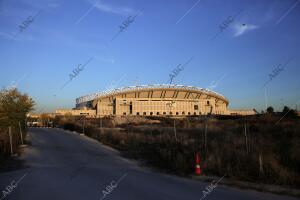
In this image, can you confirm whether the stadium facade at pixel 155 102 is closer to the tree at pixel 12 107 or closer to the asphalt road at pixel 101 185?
the tree at pixel 12 107

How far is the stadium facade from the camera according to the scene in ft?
406

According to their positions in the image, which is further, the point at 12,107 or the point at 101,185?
the point at 12,107

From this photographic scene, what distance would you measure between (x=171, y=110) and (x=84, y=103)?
43.0m

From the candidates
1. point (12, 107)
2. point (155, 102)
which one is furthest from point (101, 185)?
point (155, 102)

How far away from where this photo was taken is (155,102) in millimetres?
124562

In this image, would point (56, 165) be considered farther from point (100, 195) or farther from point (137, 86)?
point (137, 86)

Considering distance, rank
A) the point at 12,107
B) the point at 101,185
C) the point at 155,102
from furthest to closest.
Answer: the point at 155,102 < the point at 12,107 < the point at 101,185

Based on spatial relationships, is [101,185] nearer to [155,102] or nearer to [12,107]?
[12,107]

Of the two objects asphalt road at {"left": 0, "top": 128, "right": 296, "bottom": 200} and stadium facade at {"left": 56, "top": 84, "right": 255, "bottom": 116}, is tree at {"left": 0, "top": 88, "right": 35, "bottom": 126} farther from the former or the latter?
stadium facade at {"left": 56, "top": 84, "right": 255, "bottom": 116}

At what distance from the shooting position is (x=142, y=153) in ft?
68.9

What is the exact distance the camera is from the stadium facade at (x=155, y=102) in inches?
4870

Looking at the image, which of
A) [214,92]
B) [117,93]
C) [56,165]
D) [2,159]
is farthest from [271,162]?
[214,92]

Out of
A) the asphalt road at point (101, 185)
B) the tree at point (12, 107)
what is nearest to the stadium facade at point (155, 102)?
the tree at point (12, 107)

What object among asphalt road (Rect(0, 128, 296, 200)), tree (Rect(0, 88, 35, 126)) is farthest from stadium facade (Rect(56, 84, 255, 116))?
asphalt road (Rect(0, 128, 296, 200))
